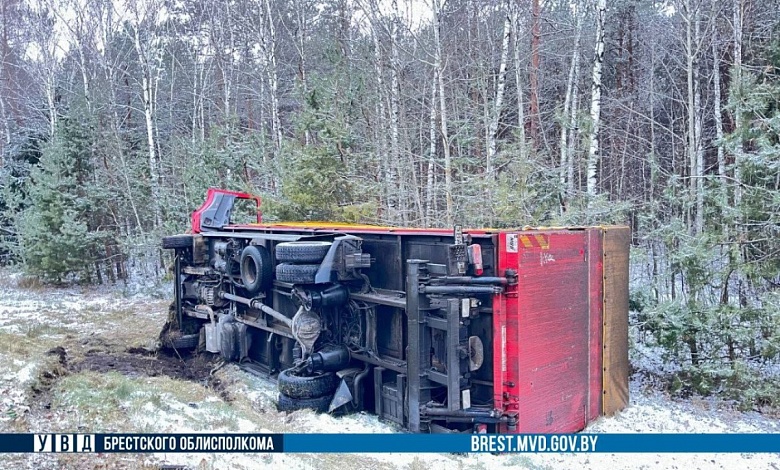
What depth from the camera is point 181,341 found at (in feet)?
32.1

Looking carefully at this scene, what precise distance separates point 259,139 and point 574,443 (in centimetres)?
1616

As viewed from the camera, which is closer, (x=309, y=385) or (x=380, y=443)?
(x=380, y=443)

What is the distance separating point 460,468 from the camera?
4992 mm

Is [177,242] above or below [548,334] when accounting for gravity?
above

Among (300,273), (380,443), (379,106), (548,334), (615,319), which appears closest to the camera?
(380,443)

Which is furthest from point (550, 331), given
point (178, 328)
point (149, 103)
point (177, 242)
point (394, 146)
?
point (149, 103)

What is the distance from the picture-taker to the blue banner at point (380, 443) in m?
4.31

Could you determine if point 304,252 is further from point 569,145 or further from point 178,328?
point 569,145

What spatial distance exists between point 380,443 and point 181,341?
600 centimetres

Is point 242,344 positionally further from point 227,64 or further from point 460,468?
point 227,64

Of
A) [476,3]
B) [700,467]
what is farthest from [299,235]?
[476,3]

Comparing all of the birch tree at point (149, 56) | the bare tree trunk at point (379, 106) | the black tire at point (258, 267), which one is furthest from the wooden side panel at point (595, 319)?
the birch tree at point (149, 56)

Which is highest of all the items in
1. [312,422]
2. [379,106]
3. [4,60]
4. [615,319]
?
[4,60]

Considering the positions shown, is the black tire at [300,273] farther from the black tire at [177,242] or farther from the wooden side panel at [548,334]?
the black tire at [177,242]
